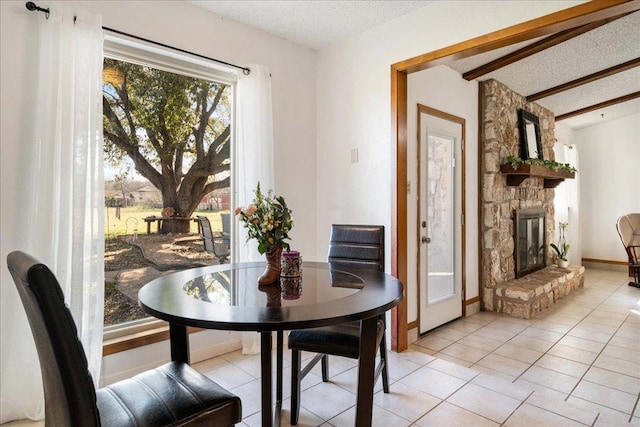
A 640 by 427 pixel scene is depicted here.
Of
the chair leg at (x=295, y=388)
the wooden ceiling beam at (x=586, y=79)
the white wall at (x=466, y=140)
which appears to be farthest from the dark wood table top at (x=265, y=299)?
the wooden ceiling beam at (x=586, y=79)

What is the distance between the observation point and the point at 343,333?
A: 1.87 meters

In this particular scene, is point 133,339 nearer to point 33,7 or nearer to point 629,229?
point 33,7

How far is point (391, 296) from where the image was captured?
4.96 ft

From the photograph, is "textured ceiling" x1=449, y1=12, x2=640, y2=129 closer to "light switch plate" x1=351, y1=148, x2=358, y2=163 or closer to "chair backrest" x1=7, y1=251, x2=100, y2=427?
"light switch plate" x1=351, y1=148, x2=358, y2=163

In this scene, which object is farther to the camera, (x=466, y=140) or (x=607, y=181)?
(x=607, y=181)

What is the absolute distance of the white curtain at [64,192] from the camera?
194cm

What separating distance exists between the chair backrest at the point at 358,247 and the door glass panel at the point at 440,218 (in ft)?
3.86

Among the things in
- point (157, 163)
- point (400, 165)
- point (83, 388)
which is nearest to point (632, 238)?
point (400, 165)

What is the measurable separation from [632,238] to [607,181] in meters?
1.48

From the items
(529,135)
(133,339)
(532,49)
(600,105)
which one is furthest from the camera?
(600,105)

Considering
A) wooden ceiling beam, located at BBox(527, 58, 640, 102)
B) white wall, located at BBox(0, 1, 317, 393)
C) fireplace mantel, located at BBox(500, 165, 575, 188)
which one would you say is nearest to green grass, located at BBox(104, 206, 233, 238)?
white wall, located at BBox(0, 1, 317, 393)

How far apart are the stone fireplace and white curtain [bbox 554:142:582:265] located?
1629 mm

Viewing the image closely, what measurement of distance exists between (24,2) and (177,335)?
6.45 feet

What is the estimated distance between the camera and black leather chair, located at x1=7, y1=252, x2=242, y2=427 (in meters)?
0.95
